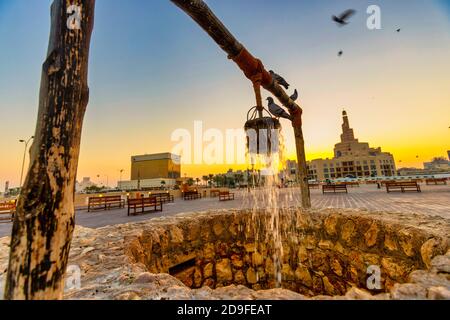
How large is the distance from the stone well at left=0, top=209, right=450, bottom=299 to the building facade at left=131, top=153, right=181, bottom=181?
97780 millimetres

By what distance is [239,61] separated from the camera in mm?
2977

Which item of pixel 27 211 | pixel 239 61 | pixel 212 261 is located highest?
A: pixel 239 61

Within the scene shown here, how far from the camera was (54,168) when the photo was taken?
1117mm

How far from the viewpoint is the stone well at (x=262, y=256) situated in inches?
68.2

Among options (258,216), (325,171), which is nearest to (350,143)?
(325,171)

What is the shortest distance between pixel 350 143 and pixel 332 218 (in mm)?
118257

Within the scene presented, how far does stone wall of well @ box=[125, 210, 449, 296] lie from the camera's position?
3.52 m

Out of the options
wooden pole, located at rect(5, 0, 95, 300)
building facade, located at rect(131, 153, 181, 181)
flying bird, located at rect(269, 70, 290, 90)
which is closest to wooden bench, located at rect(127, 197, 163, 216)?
flying bird, located at rect(269, 70, 290, 90)

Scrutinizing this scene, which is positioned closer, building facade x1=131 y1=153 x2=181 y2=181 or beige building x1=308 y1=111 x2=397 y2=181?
beige building x1=308 y1=111 x2=397 y2=181

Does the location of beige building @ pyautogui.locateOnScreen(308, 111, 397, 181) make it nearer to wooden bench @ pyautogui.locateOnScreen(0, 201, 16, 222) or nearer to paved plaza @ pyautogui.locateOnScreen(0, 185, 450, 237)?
paved plaza @ pyautogui.locateOnScreen(0, 185, 450, 237)

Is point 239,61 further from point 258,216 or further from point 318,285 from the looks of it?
point 318,285

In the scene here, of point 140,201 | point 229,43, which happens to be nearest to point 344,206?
point 229,43

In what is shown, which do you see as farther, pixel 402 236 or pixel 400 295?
pixel 402 236

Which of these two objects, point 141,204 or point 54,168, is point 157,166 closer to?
point 141,204
